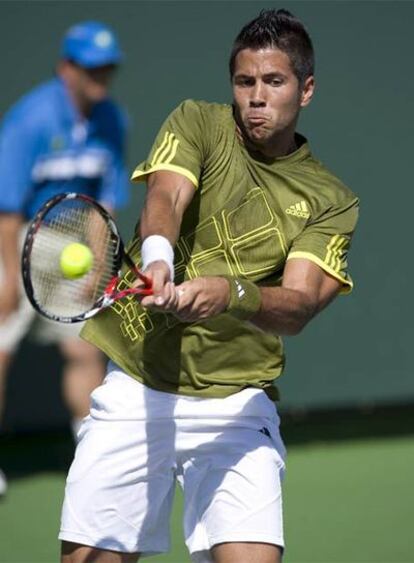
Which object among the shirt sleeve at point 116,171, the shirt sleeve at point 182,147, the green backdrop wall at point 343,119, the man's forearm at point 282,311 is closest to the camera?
the man's forearm at point 282,311

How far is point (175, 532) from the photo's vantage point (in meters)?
5.93

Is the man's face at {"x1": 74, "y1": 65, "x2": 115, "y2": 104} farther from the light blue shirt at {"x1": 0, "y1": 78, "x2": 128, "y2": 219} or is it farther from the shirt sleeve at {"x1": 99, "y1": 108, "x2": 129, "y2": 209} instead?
the shirt sleeve at {"x1": 99, "y1": 108, "x2": 129, "y2": 209}

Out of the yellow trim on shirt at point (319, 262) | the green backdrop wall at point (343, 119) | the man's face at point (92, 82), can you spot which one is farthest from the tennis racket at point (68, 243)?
the green backdrop wall at point (343, 119)

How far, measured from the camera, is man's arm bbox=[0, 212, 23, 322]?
20.9 ft

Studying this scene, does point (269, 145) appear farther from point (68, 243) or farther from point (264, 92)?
point (68, 243)

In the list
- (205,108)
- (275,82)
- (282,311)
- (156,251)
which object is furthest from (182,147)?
(282,311)

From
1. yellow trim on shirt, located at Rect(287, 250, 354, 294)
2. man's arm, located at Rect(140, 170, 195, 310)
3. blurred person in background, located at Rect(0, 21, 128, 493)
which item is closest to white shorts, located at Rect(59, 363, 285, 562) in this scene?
yellow trim on shirt, located at Rect(287, 250, 354, 294)

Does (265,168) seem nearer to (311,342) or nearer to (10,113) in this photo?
(10,113)

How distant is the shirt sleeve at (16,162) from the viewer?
6324 millimetres

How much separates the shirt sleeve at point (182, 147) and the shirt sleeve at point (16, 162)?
2305 mm

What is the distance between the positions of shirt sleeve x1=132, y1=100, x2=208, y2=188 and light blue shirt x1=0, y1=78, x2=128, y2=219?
231cm

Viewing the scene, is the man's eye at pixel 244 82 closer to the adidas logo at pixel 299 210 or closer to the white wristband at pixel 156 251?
the adidas logo at pixel 299 210

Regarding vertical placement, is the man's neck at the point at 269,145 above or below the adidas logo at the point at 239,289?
above

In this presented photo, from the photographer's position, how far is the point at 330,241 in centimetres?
410
